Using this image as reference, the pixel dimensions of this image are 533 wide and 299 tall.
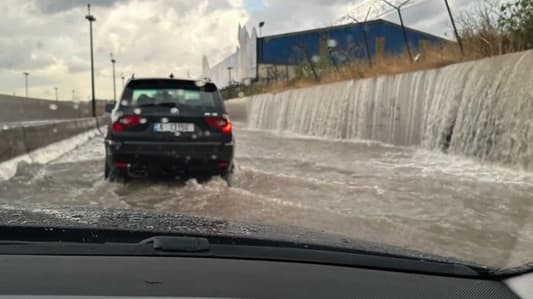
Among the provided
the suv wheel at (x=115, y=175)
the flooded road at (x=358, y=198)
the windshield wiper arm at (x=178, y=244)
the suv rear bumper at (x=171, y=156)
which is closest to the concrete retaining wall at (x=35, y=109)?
the flooded road at (x=358, y=198)

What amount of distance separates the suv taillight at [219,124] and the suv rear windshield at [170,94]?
20cm

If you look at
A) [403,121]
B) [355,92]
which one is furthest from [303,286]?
[355,92]

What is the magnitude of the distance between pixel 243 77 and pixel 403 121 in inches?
1725

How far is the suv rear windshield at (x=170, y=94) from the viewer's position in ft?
28.1

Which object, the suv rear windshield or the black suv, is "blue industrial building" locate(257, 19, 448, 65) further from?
the black suv

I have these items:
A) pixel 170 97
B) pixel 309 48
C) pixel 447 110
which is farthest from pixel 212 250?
pixel 309 48

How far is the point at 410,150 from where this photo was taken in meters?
16.5

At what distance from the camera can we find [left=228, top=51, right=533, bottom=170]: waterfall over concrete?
38.1ft

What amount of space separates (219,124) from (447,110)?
806 centimetres

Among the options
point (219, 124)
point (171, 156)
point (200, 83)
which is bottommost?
point (171, 156)

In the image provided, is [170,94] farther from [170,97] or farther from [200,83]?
[200,83]

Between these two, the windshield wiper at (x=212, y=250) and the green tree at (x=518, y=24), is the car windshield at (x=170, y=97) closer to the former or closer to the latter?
the windshield wiper at (x=212, y=250)

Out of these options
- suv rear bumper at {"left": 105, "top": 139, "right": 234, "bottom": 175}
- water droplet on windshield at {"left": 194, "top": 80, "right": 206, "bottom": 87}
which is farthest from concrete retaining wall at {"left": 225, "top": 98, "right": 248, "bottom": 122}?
suv rear bumper at {"left": 105, "top": 139, "right": 234, "bottom": 175}

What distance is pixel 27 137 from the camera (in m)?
12.4
